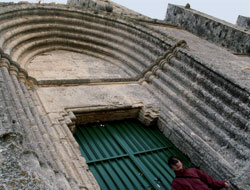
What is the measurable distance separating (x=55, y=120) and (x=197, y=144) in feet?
7.32

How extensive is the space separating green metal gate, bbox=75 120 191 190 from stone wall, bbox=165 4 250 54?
4.21 m

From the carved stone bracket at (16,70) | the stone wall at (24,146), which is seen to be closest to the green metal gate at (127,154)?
the stone wall at (24,146)

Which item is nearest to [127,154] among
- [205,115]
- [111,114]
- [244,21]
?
[111,114]

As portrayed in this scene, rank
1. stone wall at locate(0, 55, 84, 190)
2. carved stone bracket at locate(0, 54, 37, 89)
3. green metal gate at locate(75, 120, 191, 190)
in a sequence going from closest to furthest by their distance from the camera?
1. stone wall at locate(0, 55, 84, 190)
2. green metal gate at locate(75, 120, 191, 190)
3. carved stone bracket at locate(0, 54, 37, 89)

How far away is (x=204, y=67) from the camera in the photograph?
4988 mm

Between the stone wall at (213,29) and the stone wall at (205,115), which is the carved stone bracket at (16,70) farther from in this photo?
the stone wall at (213,29)

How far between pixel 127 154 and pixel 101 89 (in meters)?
1.53

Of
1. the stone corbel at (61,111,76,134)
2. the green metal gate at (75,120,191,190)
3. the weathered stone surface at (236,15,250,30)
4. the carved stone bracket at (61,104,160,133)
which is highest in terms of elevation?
the weathered stone surface at (236,15,250,30)

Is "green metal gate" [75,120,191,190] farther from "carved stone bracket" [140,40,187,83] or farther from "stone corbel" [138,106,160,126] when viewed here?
"carved stone bracket" [140,40,187,83]

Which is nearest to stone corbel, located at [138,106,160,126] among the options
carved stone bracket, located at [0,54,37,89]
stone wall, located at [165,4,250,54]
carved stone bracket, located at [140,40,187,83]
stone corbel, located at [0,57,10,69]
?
carved stone bracket, located at [140,40,187,83]

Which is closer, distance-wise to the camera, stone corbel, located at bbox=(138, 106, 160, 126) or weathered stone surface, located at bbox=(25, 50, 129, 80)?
stone corbel, located at bbox=(138, 106, 160, 126)

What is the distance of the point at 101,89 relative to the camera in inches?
211

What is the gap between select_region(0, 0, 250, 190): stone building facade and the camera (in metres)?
3.13

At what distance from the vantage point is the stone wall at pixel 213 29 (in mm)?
7641
